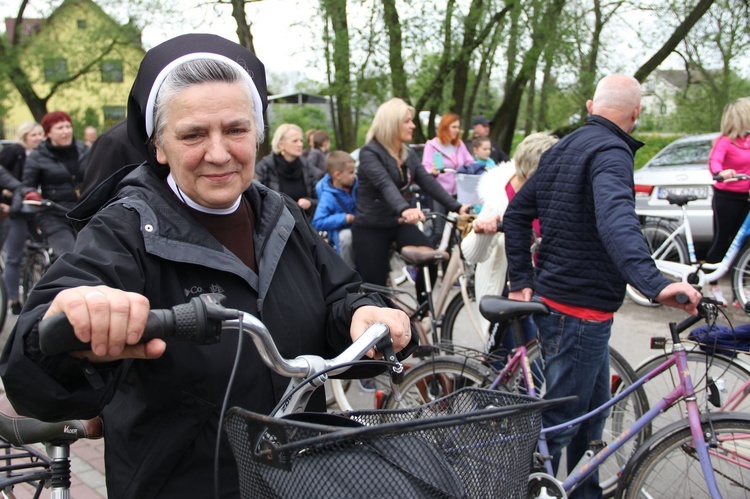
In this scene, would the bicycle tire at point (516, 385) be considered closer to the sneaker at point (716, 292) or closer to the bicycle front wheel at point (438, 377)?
the bicycle front wheel at point (438, 377)

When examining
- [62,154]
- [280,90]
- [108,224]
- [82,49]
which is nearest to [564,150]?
[108,224]

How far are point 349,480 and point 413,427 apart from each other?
0.49 feet

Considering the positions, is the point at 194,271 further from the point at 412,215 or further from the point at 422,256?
the point at 412,215

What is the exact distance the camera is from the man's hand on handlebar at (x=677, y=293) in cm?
253

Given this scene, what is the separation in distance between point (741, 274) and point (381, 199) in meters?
4.08

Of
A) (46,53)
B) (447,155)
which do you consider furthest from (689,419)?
(46,53)

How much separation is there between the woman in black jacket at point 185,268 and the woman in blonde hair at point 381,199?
3770mm

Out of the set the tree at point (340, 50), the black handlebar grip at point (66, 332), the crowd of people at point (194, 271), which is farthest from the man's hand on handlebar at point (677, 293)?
the tree at point (340, 50)

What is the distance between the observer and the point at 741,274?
7277mm

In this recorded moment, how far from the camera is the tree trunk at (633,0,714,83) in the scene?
14.7 metres

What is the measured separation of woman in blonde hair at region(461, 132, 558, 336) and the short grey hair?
3.08 m

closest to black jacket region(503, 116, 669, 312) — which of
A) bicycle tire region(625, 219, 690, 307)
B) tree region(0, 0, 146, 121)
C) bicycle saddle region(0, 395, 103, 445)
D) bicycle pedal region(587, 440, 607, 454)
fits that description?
bicycle pedal region(587, 440, 607, 454)

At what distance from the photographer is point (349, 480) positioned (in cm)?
118

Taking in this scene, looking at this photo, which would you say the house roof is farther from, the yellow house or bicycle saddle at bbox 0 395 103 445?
bicycle saddle at bbox 0 395 103 445
